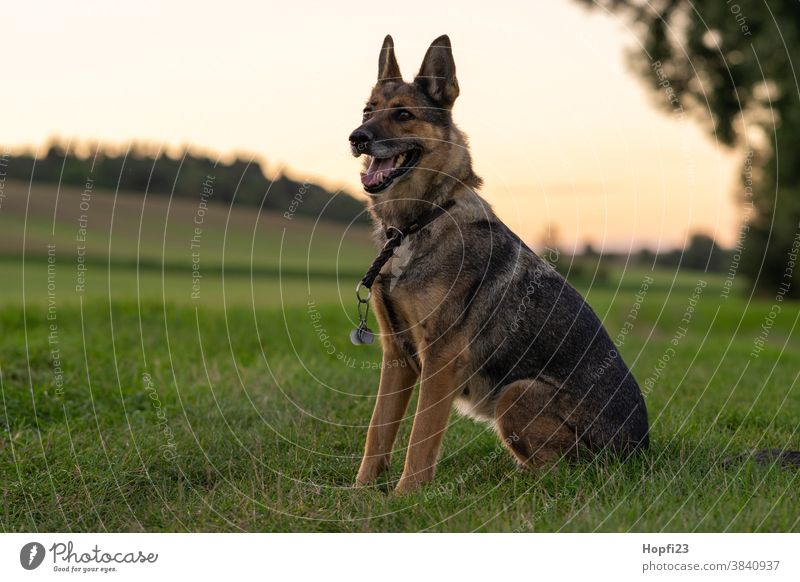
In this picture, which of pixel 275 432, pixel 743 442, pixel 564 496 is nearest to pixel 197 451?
pixel 275 432

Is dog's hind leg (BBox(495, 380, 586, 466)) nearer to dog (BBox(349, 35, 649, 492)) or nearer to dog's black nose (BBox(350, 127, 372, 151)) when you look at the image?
dog (BBox(349, 35, 649, 492))

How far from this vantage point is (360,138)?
19.8ft

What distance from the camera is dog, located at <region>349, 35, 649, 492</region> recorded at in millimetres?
6207

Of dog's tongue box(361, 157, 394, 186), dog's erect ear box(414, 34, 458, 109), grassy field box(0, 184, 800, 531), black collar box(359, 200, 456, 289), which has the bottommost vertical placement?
grassy field box(0, 184, 800, 531)

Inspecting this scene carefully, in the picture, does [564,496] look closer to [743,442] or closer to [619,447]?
[619,447]

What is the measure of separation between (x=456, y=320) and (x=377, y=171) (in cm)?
129

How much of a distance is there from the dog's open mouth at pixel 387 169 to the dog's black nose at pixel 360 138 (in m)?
0.33

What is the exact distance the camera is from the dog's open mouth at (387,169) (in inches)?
248

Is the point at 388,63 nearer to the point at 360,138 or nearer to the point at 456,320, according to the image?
the point at 360,138

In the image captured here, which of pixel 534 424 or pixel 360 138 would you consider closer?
pixel 360 138

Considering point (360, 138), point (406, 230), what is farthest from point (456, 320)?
point (360, 138)

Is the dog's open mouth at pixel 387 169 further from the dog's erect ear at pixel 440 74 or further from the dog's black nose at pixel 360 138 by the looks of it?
the dog's erect ear at pixel 440 74

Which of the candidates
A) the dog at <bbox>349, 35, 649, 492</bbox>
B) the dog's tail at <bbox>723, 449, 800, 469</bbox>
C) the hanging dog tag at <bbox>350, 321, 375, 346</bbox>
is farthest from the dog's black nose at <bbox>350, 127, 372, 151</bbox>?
the dog's tail at <bbox>723, 449, 800, 469</bbox>

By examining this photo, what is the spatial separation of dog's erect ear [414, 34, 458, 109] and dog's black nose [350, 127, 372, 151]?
71 cm
